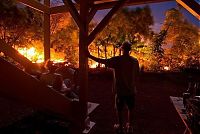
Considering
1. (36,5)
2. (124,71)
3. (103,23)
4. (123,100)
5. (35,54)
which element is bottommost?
(123,100)

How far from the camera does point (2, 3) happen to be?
15.3 meters

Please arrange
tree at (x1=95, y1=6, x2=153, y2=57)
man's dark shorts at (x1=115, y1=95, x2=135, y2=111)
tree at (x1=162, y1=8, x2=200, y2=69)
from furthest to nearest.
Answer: tree at (x1=95, y1=6, x2=153, y2=57)
tree at (x1=162, y1=8, x2=200, y2=69)
man's dark shorts at (x1=115, y1=95, x2=135, y2=111)

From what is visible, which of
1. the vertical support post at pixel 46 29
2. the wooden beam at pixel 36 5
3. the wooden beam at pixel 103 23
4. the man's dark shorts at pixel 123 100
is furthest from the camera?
the vertical support post at pixel 46 29

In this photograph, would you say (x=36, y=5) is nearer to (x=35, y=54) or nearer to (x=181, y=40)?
(x=35, y=54)

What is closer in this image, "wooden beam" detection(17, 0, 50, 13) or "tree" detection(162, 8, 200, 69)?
"wooden beam" detection(17, 0, 50, 13)

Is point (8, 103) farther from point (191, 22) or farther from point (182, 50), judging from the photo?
point (191, 22)

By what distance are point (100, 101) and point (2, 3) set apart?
10277 millimetres

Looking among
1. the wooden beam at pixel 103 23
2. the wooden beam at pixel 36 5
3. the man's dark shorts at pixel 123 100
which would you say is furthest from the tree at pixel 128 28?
the wooden beam at pixel 103 23

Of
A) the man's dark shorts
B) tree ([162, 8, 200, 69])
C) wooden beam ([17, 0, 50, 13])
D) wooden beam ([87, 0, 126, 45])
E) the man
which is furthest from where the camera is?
tree ([162, 8, 200, 69])

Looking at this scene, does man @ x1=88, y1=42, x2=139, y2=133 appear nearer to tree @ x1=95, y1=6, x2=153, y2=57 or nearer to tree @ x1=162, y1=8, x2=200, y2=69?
tree @ x1=162, y1=8, x2=200, y2=69

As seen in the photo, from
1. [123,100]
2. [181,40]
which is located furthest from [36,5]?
[181,40]

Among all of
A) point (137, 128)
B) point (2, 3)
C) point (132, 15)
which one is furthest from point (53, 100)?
point (132, 15)

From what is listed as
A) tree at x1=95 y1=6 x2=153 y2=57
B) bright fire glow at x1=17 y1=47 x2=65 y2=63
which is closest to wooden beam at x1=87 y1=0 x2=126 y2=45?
bright fire glow at x1=17 y1=47 x2=65 y2=63

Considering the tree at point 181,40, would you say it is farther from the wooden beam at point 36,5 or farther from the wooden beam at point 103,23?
the wooden beam at point 103,23
